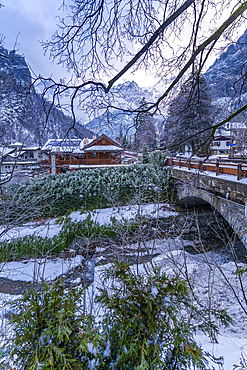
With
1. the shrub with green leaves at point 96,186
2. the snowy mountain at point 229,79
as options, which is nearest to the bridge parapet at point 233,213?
the snowy mountain at point 229,79

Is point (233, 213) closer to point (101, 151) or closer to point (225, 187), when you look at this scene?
point (225, 187)

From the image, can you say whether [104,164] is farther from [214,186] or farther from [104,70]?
[104,70]

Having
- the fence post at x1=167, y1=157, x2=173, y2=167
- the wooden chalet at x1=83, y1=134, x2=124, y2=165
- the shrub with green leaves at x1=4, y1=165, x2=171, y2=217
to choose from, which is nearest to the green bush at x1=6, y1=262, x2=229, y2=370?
the shrub with green leaves at x1=4, y1=165, x2=171, y2=217

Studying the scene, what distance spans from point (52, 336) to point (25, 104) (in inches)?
109

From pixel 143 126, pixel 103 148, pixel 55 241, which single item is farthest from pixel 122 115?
pixel 103 148

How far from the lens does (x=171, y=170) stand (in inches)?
551

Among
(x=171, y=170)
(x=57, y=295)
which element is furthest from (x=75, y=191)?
(x=57, y=295)

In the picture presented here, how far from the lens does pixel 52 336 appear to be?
1.11 metres

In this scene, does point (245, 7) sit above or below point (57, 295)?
above

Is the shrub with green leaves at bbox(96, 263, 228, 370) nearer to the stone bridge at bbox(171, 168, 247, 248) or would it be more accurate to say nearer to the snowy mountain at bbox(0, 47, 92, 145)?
the snowy mountain at bbox(0, 47, 92, 145)

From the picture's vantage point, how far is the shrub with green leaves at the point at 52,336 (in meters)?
1.04

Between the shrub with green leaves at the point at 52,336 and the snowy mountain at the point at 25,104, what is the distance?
2.05 metres

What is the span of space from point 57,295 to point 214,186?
7.60 metres

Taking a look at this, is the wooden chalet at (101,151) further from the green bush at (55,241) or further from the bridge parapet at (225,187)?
the bridge parapet at (225,187)
